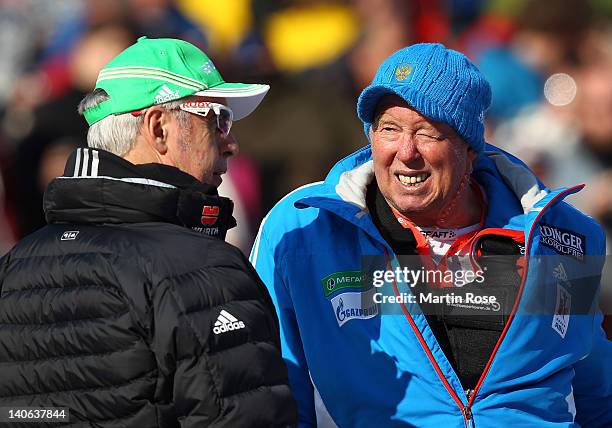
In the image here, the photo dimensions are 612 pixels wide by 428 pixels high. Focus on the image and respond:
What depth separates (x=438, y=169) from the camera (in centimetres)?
311

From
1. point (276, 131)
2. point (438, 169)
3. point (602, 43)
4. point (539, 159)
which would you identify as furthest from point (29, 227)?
point (438, 169)

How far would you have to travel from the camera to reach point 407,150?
3.03 m

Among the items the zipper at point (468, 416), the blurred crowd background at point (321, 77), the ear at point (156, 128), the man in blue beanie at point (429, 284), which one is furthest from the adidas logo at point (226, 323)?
the blurred crowd background at point (321, 77)

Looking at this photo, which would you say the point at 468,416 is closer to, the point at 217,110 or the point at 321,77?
the point at 217,110

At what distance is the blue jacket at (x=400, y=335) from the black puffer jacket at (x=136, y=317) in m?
0.73

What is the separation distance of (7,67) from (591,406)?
208 inches

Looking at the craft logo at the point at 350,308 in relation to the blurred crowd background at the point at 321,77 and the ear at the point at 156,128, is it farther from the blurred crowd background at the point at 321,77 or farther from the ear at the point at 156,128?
the blurred crowd background at the point at 321,77

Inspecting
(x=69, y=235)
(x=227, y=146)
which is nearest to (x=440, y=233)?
(x=227, y=146)

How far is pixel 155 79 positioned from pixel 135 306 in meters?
0.65

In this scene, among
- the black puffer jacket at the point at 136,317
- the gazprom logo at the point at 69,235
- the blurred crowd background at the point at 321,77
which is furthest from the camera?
the blurred crowd background at the point at 321,77

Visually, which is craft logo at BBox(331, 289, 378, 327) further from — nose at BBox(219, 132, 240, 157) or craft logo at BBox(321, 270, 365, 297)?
nose at BBox(219, 132, 240, 157)

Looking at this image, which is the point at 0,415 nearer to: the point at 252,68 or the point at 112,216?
the point at 112,216

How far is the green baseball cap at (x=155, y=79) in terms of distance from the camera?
2494 mm

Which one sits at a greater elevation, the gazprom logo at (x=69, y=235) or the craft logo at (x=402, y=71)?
the craft logo at (x=402, y=71)
